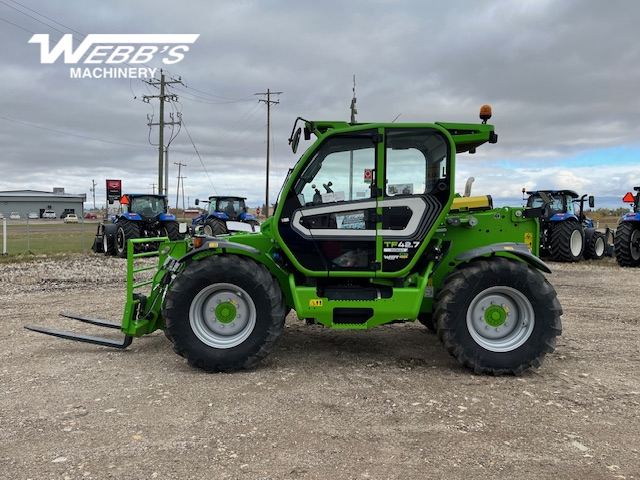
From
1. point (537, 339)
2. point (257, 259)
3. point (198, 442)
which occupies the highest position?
point (257, 259)

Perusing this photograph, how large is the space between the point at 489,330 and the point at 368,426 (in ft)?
5.91

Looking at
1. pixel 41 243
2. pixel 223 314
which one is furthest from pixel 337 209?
pixel 41 243

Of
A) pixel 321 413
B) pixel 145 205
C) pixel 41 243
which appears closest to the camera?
pixel 321 413

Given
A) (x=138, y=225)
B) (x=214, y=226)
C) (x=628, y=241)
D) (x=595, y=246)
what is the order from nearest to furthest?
(x=628, y=241), (x=595, y=246), (x=138, y=225), (x=214, y=226)

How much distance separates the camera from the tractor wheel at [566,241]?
14.7 meters

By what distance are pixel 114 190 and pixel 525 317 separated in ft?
73.0

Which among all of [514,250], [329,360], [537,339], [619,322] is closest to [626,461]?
[537,339]

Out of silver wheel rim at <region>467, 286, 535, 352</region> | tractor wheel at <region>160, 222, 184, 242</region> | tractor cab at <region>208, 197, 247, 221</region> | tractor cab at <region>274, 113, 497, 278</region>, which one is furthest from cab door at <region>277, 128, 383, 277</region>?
tractor cab at <region>208, 197, 247, 221</region>

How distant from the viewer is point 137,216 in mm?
17031

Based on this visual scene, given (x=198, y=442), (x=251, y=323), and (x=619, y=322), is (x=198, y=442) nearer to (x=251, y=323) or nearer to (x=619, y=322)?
(x=251, y=323)

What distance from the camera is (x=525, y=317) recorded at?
4.86 meters

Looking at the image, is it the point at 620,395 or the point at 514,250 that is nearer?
the point at 620,395

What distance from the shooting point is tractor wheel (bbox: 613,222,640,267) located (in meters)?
14.0

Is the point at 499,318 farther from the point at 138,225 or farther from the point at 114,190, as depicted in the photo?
the point at 114,190
